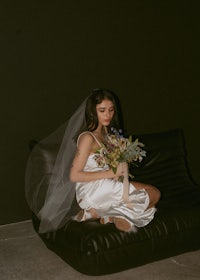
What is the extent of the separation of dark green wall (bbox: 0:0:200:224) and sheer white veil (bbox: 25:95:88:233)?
0.63 m

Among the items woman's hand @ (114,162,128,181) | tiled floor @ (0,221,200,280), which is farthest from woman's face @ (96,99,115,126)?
tiled floor @ (0,221,200,280)

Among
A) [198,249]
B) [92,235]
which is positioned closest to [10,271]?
[92,235]

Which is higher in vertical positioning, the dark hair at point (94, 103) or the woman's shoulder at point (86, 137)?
the dark hair at point (94, 103)

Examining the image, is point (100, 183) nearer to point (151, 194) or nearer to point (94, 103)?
point (151, 194)

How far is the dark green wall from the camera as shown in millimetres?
4641

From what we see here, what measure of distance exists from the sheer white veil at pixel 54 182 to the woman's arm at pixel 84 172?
0.66ft

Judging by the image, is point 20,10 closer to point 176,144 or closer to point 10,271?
point 176,144

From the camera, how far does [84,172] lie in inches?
149

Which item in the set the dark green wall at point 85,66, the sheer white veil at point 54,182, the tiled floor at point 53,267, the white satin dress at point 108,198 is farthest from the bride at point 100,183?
the dark green wall at point 85,66

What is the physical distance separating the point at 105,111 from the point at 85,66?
4.30 ft

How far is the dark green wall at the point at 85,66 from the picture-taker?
4641mm

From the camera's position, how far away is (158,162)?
477cm

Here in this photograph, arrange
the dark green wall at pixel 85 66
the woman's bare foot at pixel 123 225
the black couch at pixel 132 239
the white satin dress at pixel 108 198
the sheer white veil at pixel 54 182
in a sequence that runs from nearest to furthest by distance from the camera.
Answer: the black couch at pixel 132 239
the woman's bare foot at pixel 123 225
the white satin dress at pixel 108 198
the sheer white veil at pixel 54 182
the dark green wall at pixel 85 66

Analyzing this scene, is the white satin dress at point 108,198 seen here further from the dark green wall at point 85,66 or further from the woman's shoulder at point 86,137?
the dark green wall at point 85,66
